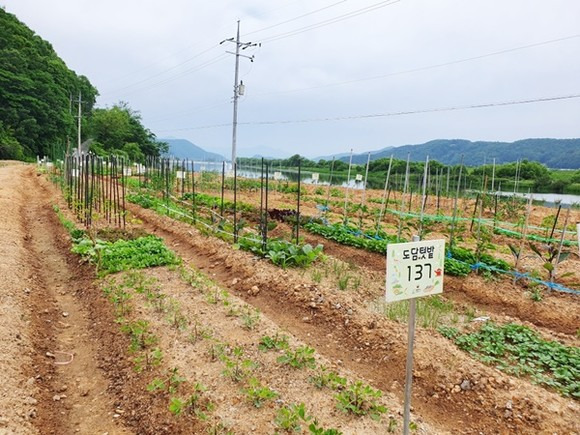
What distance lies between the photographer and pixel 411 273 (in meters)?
2.28

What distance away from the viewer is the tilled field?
291 cm

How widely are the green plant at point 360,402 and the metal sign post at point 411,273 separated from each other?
513 mm

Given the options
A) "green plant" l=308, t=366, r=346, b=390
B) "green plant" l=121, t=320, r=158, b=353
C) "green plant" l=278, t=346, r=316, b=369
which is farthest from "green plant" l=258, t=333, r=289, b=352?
"green plant" l=121, t=320, r=158, b=353

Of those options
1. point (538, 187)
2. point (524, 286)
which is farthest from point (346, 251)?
point (538, 187)

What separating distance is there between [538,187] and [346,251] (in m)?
23.1

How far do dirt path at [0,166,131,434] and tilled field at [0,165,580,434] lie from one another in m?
0.01

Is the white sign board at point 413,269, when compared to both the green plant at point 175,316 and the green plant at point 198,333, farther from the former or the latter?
the green plant at point 175,316

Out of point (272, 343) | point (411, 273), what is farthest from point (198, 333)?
point (411, 273)

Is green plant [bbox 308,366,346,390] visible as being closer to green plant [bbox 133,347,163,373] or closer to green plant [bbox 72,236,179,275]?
green plant [bbox 133,347,163,373]

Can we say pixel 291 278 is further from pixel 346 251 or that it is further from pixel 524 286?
pixel 524 286

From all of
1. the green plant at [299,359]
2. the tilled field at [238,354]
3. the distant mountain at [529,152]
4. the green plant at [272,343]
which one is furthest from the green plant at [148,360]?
the distant mountain at [529,152]

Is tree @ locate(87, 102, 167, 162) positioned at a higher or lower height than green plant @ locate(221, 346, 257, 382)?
higher

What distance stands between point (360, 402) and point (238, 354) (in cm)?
116

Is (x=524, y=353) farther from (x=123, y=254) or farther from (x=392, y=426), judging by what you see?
(x=123, y=254)
